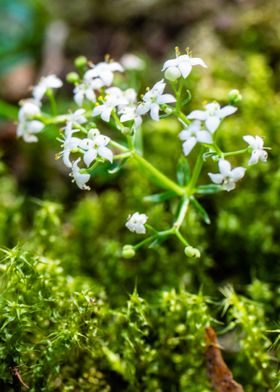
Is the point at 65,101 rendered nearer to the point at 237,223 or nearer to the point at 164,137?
the point at 164,137

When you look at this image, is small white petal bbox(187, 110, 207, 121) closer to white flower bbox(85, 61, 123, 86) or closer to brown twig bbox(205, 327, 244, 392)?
white flower bbox(85, 61, 123, 86)

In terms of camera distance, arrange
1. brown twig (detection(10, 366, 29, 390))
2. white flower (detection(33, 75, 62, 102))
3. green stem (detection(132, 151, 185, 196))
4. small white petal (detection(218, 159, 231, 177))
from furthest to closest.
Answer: white flower (detection(33, 75, 62, 102))
green stem (detection(132, 151, 185, 196))
small white petal (detection(218, 159, 231, 177))
brown twig (detection(10, 366, 29, 390))

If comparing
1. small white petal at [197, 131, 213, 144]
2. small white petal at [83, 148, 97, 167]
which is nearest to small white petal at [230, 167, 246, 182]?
small white petal at [197, 131, 213, 144]

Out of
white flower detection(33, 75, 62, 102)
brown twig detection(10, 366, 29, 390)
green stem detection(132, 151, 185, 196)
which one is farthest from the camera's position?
white flower detection(33, 75, 62, 102)

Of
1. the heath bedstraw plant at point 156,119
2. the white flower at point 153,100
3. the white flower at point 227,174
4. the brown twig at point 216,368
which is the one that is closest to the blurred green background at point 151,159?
the brown twig at point 216,368

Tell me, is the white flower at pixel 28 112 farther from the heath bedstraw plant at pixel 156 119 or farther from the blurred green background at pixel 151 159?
the blurred green background at pixel 151 159
